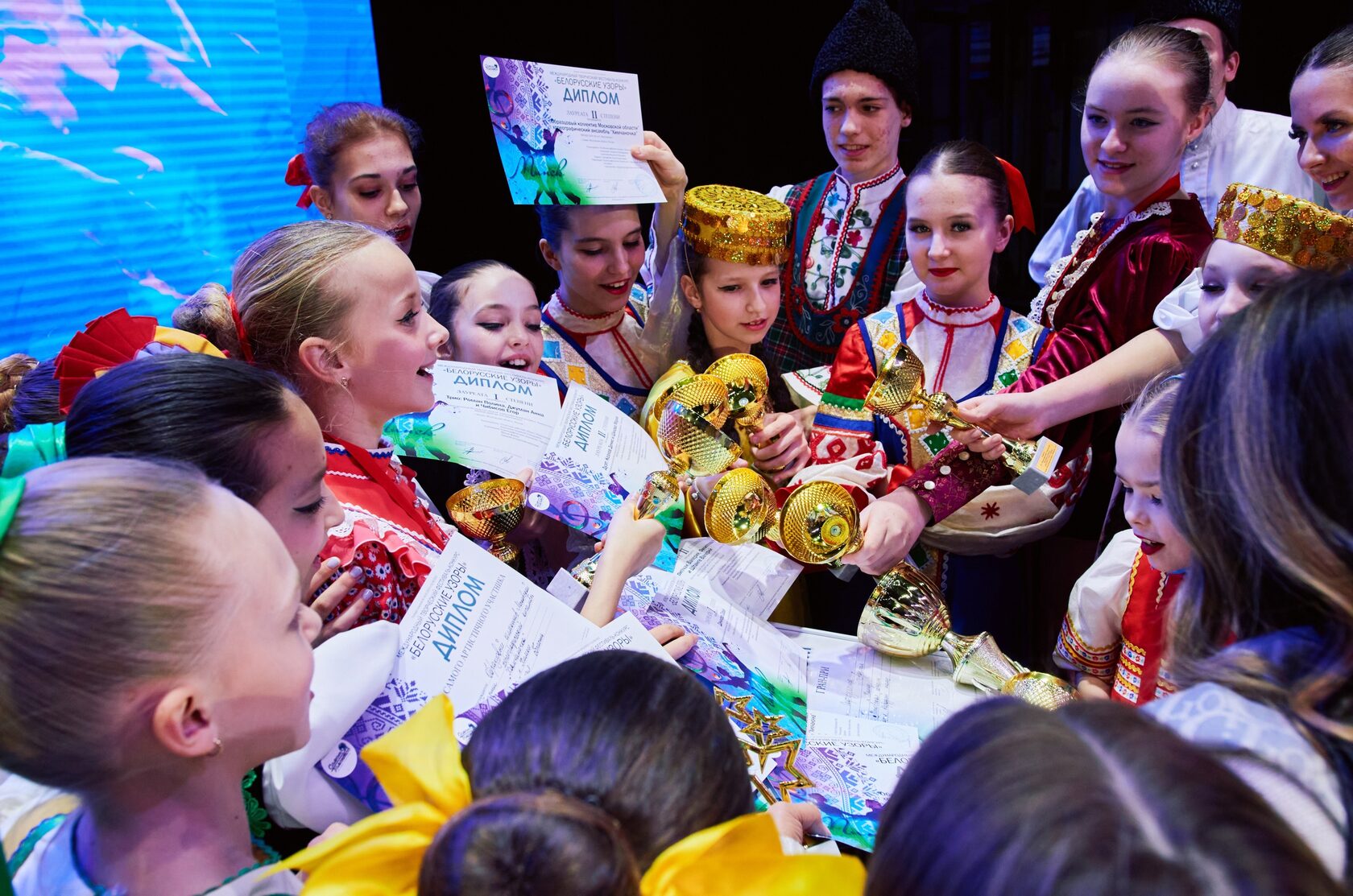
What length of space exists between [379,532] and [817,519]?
69cm

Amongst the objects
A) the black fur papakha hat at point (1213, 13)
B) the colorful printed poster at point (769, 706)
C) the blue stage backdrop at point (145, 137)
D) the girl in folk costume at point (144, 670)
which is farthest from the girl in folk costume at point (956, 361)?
the blue stage backdrop at point (145, 137)

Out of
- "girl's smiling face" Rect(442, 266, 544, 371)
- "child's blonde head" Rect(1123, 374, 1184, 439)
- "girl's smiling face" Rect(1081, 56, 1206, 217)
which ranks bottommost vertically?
"child's blonde head" Rect(1123, 374, 1184, 439)

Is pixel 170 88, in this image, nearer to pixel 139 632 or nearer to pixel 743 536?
pixel 743 536

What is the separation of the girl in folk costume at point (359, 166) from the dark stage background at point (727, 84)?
1278 millimetres

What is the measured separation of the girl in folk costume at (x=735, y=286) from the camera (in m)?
2.03

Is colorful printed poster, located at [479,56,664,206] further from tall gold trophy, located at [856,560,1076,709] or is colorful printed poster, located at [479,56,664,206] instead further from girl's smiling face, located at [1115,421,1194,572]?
girl's smiling face, located at [1115,421,1194,572]

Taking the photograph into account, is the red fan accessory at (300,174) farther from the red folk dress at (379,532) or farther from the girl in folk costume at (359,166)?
the red folk dress at (379,532)

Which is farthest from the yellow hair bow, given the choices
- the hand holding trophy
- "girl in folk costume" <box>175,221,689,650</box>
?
the hand holding trophy

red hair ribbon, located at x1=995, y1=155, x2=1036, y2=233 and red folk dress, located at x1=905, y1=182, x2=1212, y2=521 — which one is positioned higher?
red hair ribbon, located at x1=995, y1=155, x2=1036, y2=233

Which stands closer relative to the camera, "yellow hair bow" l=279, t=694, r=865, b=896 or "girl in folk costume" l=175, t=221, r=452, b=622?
"yellow hair bow" l=279, t=694, r=865, b=896

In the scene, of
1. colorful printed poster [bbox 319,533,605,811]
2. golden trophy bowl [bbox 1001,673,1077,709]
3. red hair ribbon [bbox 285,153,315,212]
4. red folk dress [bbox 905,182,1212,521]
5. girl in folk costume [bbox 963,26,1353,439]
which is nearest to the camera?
colorful printed poster [bbox 319,533,605,811]

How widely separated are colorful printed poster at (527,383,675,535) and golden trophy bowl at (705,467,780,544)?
14 cm

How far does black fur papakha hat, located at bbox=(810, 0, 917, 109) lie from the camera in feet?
8.65

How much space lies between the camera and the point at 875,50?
2637 millimetres
